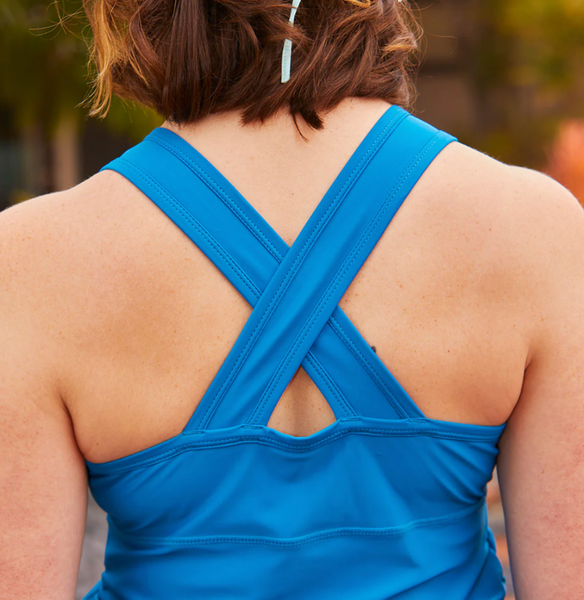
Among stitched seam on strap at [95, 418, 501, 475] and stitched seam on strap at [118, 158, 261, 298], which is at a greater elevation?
stitched seam on strap at [118, 158, 261, 298]

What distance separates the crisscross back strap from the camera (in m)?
0.99

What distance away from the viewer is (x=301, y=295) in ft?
3.26

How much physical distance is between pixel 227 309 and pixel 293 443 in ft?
0.74

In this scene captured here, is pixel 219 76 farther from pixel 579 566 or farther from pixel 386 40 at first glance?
pixel 579 566

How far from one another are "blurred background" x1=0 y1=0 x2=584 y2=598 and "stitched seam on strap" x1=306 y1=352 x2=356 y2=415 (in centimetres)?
159

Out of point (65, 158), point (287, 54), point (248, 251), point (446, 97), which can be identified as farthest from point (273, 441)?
point (446, 97)

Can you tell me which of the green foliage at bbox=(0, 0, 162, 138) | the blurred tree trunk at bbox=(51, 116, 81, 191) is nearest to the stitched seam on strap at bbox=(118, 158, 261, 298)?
the green foliage at bbox=(0, 0, 162, 138)

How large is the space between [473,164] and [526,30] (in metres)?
8.67

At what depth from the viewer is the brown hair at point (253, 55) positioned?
1.03 meters

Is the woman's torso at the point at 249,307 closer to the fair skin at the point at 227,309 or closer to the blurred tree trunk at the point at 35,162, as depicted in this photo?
the fair skin at the point at 227,309

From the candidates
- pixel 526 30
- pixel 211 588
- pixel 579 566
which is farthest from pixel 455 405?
pixel 526 30

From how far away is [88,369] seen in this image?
3.19 feet

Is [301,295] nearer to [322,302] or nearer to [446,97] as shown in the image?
[322,302]

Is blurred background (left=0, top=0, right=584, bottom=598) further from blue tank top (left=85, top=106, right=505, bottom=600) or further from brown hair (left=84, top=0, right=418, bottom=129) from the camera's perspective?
blue tank top (left=85, top=106, right=505, bottom=600)
